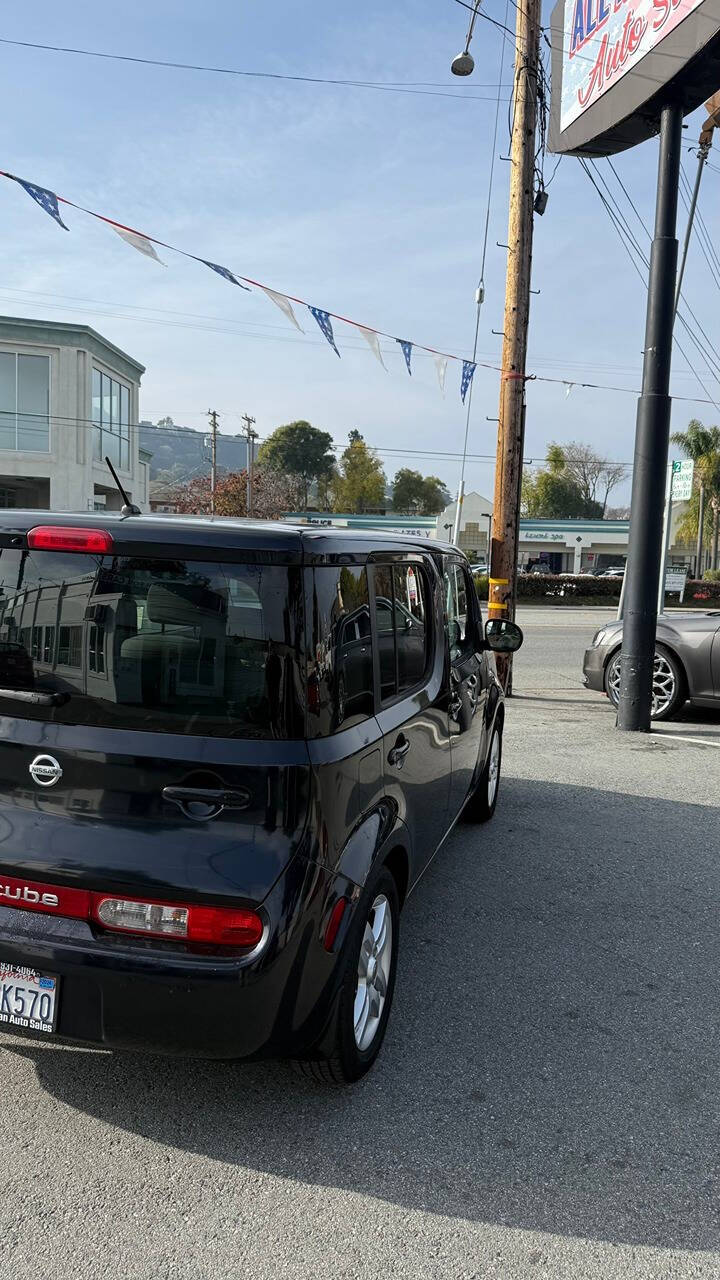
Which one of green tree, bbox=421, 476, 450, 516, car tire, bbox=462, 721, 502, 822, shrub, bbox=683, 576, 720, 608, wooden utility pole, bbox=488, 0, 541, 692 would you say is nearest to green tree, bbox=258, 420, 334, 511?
green tree, bbox=421, 476, 450, 516

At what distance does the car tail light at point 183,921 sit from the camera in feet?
7.65

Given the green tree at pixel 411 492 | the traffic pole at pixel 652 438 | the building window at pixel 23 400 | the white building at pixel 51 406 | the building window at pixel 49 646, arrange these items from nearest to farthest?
the building window at pixel 49 646
the traffic pole at pixel 652 438
the white building at pixel 51 406
the building window at pixel 23 400
the green tree at pixel 411 492

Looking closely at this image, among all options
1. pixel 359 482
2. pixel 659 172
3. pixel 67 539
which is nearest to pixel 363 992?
pixel 67 539

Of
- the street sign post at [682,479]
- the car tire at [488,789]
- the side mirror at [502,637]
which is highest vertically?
the street sign post at [682,479]

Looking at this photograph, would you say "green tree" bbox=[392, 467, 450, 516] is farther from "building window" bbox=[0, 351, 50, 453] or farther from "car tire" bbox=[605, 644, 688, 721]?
"car tire" bbox=[605, 644, 688, 721]

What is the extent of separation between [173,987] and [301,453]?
87708 mm

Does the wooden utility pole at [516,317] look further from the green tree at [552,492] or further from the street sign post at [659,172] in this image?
the green tree at [552,492]

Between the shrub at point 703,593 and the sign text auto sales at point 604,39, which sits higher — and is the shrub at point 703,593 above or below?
below

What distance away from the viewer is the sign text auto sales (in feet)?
26.9

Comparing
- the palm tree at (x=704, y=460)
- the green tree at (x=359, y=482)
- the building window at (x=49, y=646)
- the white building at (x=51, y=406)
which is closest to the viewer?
the building window at (x=49, y=646)

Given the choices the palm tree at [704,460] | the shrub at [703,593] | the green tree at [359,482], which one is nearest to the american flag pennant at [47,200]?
the shrub at [703,593]

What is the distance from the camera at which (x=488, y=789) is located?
554 centimetres

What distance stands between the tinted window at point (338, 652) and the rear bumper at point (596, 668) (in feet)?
23.6

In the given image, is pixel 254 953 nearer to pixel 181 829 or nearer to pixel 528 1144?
pixel 181 829
